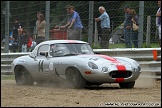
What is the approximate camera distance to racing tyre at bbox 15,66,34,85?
12508 millimetres

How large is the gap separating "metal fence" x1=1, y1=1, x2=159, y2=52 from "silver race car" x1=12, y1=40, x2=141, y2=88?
1.89 m

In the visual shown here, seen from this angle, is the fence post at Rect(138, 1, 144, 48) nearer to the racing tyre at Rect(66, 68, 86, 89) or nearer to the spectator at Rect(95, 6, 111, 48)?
the spectator at Rect(95, 6, 111, 48)

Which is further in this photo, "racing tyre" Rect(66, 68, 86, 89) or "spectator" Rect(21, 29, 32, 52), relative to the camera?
"spectator" Rect(21, 29, 32, 52)

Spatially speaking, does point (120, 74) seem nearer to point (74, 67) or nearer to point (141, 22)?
point (74, 67)

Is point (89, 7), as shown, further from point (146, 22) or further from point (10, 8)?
point (10, 8)

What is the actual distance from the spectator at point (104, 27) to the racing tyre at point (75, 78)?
3256 mm

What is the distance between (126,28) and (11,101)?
20.4ft

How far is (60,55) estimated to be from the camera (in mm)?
11719

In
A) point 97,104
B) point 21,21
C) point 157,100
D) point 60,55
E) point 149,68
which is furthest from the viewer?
point 21,21

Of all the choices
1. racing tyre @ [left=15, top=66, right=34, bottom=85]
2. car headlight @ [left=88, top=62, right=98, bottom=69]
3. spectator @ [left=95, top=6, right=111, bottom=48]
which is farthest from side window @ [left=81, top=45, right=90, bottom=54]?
spectator @ [left=95, top=6, right=111, bottom=48]

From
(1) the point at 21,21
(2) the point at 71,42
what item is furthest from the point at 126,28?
(1) the point at 21,21

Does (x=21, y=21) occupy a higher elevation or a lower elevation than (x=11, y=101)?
higher

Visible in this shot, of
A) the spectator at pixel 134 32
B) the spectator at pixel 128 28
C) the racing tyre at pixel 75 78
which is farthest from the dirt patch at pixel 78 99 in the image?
the spectator at pixel 128 28

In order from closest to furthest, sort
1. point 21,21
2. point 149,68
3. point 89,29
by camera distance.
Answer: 1. point 149,68
2. point 89,29
3. point 21,21
